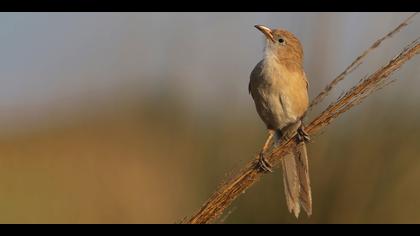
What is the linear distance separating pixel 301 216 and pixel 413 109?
1143 mm

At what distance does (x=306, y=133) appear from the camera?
3.49m

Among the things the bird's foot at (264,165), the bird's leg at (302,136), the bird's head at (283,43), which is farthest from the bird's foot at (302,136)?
the bird's head at (283,43)

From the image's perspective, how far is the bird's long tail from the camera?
14.5 feet

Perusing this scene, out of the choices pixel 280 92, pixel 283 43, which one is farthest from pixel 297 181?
pixel 283 43

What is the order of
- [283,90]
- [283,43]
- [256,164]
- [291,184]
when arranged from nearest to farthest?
[256,164] → [291,184] → [283,90] → [283,43]

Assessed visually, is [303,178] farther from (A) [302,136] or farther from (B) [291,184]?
(A) [302,136]

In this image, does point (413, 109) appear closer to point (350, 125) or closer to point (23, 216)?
point (350, 125)

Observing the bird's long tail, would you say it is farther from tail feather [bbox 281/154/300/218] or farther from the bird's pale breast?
the bird's pale breast

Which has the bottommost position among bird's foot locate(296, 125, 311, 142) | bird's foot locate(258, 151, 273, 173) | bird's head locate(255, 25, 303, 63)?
bird's foot locate(258, 151, 273, 173)

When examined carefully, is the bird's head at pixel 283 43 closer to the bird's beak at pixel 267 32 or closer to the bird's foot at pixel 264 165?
the bird's beak at pixel 267 32

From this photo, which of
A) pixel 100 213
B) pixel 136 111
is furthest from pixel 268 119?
pixel 136 111

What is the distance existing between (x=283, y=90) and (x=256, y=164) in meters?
1.58

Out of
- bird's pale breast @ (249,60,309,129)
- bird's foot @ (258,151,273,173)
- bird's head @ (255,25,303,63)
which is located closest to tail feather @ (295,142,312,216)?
bird's pale breast @ (249,60,309,129)

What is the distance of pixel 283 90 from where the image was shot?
4867mm
